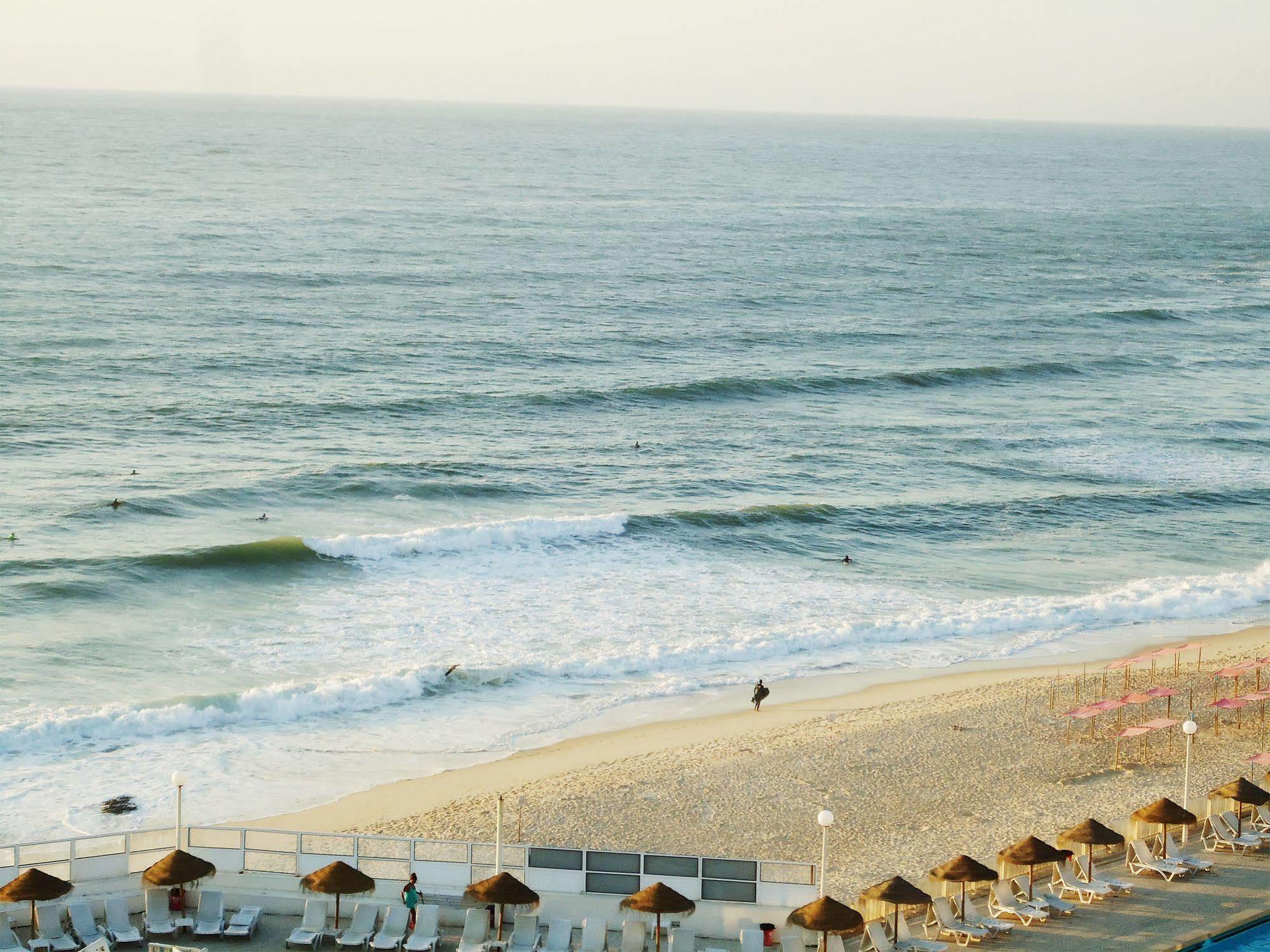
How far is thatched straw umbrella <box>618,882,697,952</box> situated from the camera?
52.1ft

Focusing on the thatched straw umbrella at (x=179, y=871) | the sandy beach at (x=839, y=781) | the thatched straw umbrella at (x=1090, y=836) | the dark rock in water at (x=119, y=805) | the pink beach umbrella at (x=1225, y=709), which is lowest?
the dark rock in water at (x=119, y=805)

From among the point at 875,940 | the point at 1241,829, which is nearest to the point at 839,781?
the point at 1241,829

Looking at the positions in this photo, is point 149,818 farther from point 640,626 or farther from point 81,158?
point 81,158

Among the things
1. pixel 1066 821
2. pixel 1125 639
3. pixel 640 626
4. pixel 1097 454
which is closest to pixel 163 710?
pixel 640 626

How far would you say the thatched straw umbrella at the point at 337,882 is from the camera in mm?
16234

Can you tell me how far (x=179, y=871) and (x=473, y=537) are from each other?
1955 centimetres

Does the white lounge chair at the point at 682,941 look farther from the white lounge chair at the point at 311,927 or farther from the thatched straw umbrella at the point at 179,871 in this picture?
the thatched straw umbrella at the point at 179,871

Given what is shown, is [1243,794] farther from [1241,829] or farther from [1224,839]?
[1224,839]

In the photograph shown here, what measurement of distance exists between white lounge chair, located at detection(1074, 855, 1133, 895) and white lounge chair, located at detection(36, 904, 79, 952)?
12.6 metres

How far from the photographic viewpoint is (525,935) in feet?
53.3

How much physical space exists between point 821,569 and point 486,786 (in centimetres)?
1443

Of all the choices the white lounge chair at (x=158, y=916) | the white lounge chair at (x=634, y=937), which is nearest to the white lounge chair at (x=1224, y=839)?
the white lounge chair at (x=634, y=937)

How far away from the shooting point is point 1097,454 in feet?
149

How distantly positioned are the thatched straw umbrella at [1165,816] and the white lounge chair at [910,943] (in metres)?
A: 3.93
